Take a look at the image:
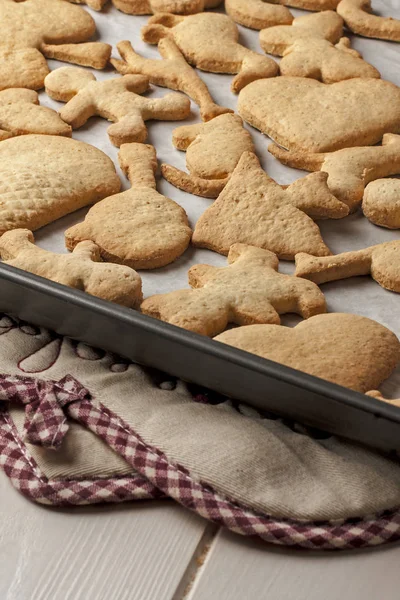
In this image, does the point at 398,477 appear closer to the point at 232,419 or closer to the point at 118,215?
the point at 232,419

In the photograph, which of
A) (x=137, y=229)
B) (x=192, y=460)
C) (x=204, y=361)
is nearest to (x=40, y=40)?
(x=137, y=229)

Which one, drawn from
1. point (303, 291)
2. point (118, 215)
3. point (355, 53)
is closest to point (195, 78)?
point (355, 53)

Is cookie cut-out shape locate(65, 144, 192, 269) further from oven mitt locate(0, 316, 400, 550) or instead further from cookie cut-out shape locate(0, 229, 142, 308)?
oven mitt locate(0, 316, 400, 550)

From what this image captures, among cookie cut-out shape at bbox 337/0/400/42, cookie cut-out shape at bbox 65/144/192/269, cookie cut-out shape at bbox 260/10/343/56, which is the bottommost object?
cookie cut-out shape at bbox 65/144/192/269

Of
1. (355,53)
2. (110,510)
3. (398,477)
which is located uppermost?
(355,53)

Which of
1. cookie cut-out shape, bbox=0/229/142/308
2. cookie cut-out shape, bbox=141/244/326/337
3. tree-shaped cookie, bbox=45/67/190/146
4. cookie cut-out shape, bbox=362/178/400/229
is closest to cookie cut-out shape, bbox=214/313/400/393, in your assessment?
cookie cut-out shape, bbox=141/244/326/337

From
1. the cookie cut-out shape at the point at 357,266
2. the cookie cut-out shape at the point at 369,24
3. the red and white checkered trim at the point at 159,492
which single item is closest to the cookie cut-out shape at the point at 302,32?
the cookie cut-out shape at the point at 369,24
